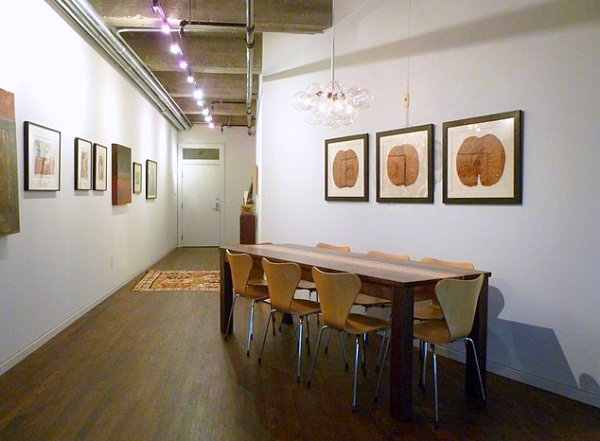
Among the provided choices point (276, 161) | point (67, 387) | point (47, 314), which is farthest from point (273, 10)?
point (67, 387)

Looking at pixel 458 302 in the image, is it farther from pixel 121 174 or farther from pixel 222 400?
pixel 121 174

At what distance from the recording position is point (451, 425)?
2.57m

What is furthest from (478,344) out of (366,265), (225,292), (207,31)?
(207,31)

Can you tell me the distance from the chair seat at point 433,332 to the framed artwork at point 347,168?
6.08 ft

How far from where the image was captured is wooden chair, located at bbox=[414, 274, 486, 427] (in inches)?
102

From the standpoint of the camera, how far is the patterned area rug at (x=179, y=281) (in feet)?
20.7

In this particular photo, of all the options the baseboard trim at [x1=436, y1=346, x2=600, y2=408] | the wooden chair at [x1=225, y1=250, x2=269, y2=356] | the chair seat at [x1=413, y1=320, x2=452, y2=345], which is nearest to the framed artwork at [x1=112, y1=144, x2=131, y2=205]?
the wooden chair at [x1=225, y1=250, x2=269, y2=356]

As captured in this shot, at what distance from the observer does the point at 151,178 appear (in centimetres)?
819

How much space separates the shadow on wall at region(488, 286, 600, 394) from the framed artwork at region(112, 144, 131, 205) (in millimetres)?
4654

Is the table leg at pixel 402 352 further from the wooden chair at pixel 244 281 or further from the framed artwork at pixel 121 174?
the framed artwork at pixel 121 174

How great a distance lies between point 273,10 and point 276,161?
1834 mm

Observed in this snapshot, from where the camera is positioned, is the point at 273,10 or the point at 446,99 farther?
the point at 273,10

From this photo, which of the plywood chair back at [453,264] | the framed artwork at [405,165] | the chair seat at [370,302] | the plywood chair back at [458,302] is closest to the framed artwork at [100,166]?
the framed artwork at [405,165]

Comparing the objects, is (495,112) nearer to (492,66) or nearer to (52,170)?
(492,66)
